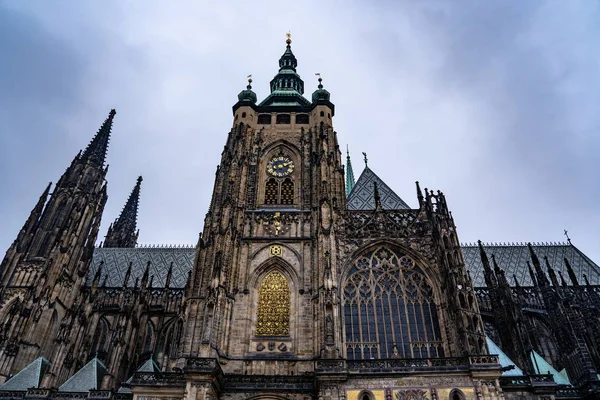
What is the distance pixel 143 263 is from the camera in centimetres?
3972

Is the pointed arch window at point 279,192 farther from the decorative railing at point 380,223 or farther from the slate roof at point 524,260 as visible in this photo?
the slate roof at point 524,260

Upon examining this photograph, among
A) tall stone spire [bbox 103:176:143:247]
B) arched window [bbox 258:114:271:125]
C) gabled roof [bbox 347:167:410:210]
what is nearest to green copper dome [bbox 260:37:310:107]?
arched window [bbox 258:114:271:125]

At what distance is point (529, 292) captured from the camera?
31.2 m

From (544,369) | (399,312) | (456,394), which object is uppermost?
(399,312)

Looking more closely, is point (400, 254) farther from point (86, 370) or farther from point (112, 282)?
point (112, 282)

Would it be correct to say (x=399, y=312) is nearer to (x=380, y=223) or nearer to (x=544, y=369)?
(x=380, y=223)

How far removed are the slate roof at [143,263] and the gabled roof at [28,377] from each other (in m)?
10.3

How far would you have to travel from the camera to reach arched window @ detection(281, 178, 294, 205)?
92.8 feet

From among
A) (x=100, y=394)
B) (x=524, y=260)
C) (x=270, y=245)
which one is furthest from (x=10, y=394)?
(x=524, y=260)

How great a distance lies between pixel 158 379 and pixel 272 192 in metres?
13.2

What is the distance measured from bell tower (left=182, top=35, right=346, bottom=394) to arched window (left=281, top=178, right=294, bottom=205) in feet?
0.22

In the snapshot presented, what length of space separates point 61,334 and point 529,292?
104ft

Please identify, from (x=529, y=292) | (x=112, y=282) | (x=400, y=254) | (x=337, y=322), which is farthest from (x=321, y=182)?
(x=112, y=282)

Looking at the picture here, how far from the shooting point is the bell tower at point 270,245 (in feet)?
70.0
